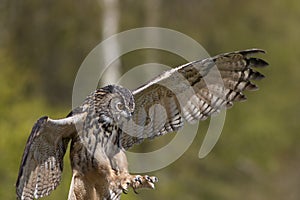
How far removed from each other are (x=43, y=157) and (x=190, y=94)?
1529 millimetres

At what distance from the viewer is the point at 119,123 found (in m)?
8.12

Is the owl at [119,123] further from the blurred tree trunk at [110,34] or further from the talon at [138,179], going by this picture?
the blurred tree trunk at [110,34]

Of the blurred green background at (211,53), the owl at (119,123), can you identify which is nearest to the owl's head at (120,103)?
the owl at (119,123)

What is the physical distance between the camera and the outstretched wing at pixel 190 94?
332 inches

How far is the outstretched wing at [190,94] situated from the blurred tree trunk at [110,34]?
32.0 ft

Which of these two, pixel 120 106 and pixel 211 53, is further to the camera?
pixel 211 53

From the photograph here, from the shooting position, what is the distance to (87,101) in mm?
8141

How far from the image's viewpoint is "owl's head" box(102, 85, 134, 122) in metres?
7.84

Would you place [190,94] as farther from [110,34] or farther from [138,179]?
[110,34]

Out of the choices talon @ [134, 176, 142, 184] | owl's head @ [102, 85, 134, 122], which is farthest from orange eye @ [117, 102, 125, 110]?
talon @ [134, 176, 142, 184]

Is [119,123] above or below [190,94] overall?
below

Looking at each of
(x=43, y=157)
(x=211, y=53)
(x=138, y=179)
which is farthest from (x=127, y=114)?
(x=211, y=53)

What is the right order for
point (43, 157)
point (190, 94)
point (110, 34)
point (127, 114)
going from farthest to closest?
1. point (110, 34)
2. point (190, 94)
3. point (127, 114)
4. point (43, 157)

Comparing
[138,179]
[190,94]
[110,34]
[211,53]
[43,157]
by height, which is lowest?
[138,179]
